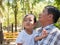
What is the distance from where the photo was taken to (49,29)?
284cm

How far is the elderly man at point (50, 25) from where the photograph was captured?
109 inches

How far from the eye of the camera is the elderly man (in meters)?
2.76

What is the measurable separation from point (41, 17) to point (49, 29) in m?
0.16

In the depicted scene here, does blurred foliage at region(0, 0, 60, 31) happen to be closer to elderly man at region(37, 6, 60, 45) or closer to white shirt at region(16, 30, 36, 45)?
white shirt at region(16, 30, 36, 45)

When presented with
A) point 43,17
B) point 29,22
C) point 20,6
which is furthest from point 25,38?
point 20,6

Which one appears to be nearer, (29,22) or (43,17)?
(43,17)

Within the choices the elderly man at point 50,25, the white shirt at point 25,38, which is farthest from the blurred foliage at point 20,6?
Result: the elderly man at point 50,25

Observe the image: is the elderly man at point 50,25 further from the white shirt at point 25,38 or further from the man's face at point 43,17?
the white shirt at point 25,38

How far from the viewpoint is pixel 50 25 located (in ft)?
9.34

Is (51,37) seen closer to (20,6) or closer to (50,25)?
(50,25)

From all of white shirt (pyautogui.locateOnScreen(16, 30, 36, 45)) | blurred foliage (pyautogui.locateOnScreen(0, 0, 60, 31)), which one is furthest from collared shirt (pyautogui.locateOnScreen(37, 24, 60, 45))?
blurred foliage (pyautogui.locateOnScreen(0, 0, 60, 31))

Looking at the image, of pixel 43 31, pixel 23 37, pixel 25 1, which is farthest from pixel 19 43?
pixel 25 1

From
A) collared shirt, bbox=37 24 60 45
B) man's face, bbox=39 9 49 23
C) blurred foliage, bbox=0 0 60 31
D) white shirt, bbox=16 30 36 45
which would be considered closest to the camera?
collared shirt, bbox=37 24 60 45

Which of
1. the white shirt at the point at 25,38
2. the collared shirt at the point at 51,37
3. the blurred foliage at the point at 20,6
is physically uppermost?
the collared shirt at the point at 51,37
